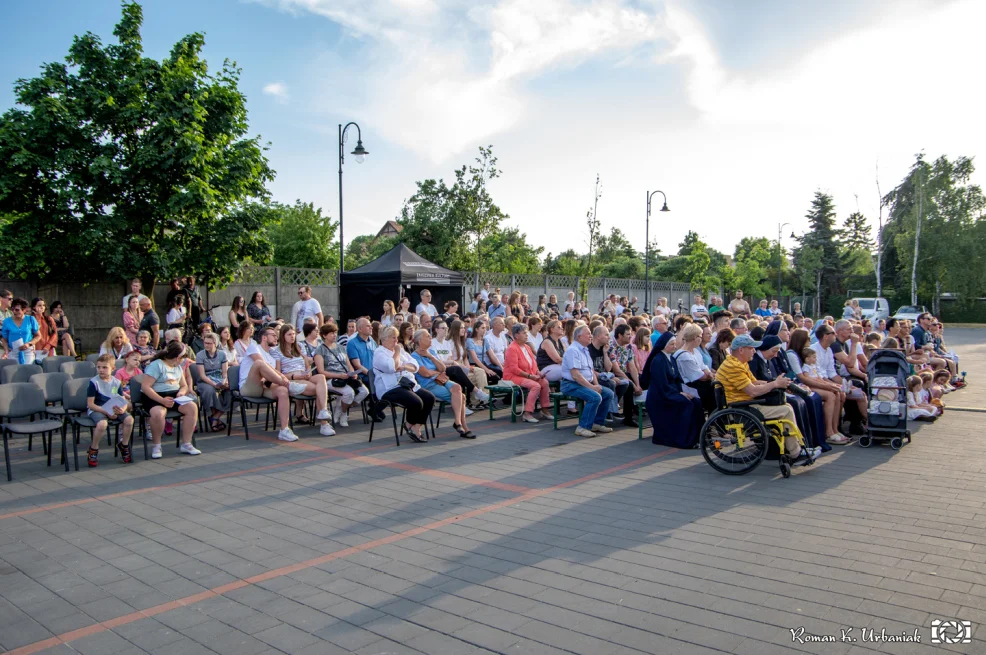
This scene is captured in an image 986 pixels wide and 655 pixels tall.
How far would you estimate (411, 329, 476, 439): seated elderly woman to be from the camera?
9562mm

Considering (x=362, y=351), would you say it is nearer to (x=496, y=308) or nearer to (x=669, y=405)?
(x=669, y=405)

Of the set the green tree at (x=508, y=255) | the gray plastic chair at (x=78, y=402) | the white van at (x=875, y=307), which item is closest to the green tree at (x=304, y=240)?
the green tree at (x=508, y=255)

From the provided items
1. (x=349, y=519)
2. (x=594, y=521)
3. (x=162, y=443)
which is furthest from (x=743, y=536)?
(x=162, y=443)

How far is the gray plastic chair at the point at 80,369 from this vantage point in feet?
30.1

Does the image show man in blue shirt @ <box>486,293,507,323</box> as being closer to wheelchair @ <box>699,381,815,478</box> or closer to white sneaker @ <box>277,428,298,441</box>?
white sneaker @ <box>277,428,298,441</box>

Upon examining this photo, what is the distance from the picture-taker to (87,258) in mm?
14797

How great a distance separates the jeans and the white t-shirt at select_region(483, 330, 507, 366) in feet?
7.97

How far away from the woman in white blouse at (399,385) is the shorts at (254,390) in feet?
4.96

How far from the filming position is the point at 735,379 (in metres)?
7.36

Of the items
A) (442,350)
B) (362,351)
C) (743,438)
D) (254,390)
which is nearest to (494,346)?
(442,350)

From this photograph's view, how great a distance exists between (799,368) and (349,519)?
19.9ft

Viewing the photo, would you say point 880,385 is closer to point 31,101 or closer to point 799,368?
point 799,368

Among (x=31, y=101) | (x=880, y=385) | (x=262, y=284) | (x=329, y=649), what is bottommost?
(x=329, y=649)

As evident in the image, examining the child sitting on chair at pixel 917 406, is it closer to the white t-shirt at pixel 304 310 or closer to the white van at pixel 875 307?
the white t-shirt at pixel 304 310
